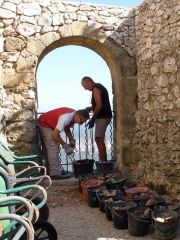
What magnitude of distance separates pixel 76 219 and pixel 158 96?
2.16 meters

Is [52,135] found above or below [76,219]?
above

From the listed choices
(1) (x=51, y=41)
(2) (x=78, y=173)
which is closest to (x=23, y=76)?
(1) (x=51, y=41)

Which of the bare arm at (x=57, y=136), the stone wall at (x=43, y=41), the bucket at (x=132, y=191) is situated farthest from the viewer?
the stone wall at (x=43, y=41)

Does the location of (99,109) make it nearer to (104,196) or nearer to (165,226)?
(104,196)

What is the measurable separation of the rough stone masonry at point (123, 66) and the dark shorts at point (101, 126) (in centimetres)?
26

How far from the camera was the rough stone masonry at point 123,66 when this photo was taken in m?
5.05

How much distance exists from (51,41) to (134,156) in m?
2.30

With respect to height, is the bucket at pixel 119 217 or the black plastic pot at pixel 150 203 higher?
the black plastic pot at pixel 150 203

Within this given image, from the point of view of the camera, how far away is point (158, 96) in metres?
5.36

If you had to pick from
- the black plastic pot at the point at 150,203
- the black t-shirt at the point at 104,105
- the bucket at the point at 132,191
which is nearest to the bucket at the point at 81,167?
the black t-shirt at the point at 104,105

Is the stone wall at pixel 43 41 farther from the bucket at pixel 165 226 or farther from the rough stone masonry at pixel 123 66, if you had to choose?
the bucket at pixel 165 226

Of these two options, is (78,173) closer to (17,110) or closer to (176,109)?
(17,110)

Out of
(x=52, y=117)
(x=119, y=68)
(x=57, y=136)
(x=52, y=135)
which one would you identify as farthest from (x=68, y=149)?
(x=119, y=68)

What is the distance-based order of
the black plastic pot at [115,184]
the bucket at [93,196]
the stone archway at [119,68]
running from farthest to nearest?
the stone archway at [119,68], the black plastic pot at [115,184], the bucket at [93,196]
